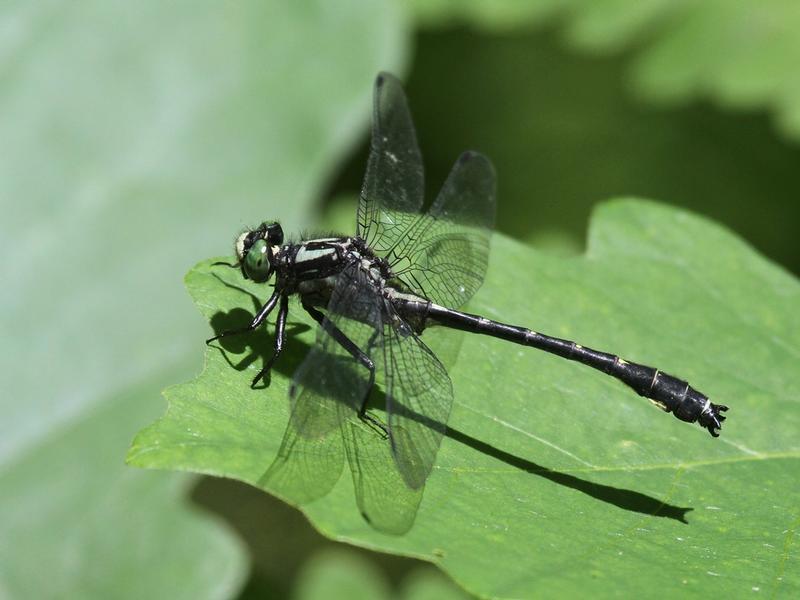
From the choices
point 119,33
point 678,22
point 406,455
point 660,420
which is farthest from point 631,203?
point 119,33

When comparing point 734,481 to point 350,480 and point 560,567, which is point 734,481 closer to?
point 560,567

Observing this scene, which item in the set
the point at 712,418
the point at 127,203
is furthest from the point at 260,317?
Answer: the point at 127,203

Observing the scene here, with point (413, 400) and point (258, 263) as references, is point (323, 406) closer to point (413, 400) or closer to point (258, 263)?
point (413, 400)

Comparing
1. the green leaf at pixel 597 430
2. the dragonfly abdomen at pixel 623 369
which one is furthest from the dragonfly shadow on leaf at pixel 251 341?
the dragonfly abdomen at pixel 623 369

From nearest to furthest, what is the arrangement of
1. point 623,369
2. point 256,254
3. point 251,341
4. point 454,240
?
point 251,341 < point 623,369 < point 256,254 < point 454,240

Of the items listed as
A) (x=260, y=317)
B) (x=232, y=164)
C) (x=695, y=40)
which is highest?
(x=695, y=40)

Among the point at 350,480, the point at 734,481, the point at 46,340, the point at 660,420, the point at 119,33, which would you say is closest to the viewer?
the point at 350,480

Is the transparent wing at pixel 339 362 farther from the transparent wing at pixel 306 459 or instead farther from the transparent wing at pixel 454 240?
the transparent wing at pixel 454 240
